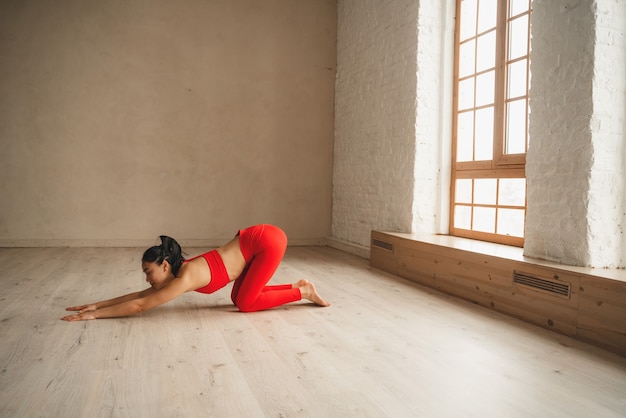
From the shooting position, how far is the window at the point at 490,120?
4.07 metres

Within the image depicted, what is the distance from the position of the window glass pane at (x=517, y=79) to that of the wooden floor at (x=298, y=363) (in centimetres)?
189

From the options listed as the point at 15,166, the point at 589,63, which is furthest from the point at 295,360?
the point at 15,166

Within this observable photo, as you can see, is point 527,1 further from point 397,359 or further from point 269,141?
point 269,141

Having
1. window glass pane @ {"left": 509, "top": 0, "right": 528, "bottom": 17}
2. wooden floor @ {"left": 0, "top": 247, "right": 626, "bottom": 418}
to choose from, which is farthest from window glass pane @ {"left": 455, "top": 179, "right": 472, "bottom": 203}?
window glass pane @ {"left": 509, "top": 0, "right": 528, "bottom": 17}

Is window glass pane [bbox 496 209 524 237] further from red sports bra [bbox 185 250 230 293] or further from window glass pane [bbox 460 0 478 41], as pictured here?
red sports bra [bbox 185 250 230 293]

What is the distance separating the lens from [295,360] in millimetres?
2385

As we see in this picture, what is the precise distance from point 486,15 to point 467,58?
444 millimetres

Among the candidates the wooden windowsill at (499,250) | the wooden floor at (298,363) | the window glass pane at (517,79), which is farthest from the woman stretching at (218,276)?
the window glass pane at (517,79)

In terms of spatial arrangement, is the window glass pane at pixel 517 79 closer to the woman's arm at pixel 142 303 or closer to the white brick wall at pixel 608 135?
the white brick wall at pixel 608 135

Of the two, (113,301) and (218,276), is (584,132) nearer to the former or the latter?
(218,276)

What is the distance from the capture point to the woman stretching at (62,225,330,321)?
2863 millimetres

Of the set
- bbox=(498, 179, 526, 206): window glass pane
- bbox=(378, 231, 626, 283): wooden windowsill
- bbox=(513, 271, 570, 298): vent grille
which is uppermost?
bbox=(498, 179, 526, 206): window glass pane

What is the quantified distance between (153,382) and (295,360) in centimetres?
68

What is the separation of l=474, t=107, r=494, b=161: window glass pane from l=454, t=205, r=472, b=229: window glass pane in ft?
1.73
